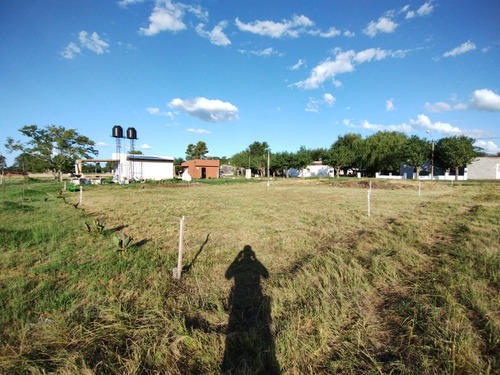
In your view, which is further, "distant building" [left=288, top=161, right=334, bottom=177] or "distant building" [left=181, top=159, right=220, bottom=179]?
"distant building" [left=288, top=161, right=334, bottom=177]

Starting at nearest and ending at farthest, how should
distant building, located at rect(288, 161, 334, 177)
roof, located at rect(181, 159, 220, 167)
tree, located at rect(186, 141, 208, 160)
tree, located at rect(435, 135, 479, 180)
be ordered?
1. tree, located at rect(435, 135, 479, 180)
2. roof, located at rect(181, 159, 220, 167)
3. distant building, located at rect(288, 161, 334, 177)
4. tree, located at rect(186, 141, 208, 160)

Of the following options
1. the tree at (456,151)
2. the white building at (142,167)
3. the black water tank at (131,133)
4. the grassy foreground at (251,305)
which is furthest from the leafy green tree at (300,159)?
the grassy foreground at (251,305)

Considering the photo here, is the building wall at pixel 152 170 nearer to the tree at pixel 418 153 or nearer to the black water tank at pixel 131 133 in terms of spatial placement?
the black water tank at pixel 131 133

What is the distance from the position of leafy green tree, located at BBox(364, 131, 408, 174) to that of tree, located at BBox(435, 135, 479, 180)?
6.80 metres

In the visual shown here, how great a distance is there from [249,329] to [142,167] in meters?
39.4

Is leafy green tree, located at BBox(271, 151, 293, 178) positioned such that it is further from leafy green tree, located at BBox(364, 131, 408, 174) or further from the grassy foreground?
the grassy foreground

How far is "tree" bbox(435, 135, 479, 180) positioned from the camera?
1619 inches

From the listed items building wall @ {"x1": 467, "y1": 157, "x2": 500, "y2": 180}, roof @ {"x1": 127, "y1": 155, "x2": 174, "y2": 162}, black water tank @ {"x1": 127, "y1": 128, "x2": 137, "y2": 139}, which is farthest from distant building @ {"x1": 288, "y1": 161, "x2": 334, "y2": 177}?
black water tank @ {"x1": 127, "y1": 128, "x2": 137, "y2": 139}

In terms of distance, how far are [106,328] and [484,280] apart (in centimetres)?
555

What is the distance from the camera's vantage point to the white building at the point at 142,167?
3603cm

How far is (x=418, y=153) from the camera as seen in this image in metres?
44.3

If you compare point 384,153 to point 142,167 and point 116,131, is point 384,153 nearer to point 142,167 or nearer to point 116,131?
point 142,167

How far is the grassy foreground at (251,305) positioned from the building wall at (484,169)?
57.2 m

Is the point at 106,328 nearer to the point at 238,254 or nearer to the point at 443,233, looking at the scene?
the point at 238,254
